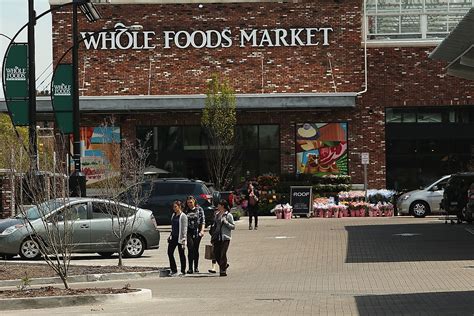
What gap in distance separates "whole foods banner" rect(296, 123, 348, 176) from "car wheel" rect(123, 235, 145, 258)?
23.7 metres

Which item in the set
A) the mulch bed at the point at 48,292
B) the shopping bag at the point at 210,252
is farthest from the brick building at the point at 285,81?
the mulch bed at the point at 48,292

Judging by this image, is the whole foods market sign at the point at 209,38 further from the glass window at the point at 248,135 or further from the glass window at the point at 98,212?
the glass window at the point at 98,212

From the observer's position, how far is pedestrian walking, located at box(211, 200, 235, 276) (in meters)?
23.9

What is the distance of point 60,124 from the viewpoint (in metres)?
32.5

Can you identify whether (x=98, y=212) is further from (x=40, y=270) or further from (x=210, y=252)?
(x=210, y=252)

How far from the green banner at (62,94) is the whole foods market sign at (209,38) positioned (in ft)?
65.3

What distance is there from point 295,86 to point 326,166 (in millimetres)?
4009

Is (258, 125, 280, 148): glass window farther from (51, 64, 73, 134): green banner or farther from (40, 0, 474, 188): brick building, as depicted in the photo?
(51, 64, 73, 134): green banner

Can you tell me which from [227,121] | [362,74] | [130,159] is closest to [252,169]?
[227,121]

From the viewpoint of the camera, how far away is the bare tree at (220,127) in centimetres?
4984

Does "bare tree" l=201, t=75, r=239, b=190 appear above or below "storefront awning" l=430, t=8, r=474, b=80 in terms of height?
below

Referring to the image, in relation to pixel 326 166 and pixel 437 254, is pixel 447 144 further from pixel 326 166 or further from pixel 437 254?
pixel 437 254

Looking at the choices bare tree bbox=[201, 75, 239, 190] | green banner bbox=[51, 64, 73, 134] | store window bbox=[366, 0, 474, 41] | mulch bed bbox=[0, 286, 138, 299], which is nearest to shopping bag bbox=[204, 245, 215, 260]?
mulch bed bbox=[0, 286, 138, 299]

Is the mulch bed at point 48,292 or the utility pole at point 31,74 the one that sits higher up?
the utility pole at point 31,74
